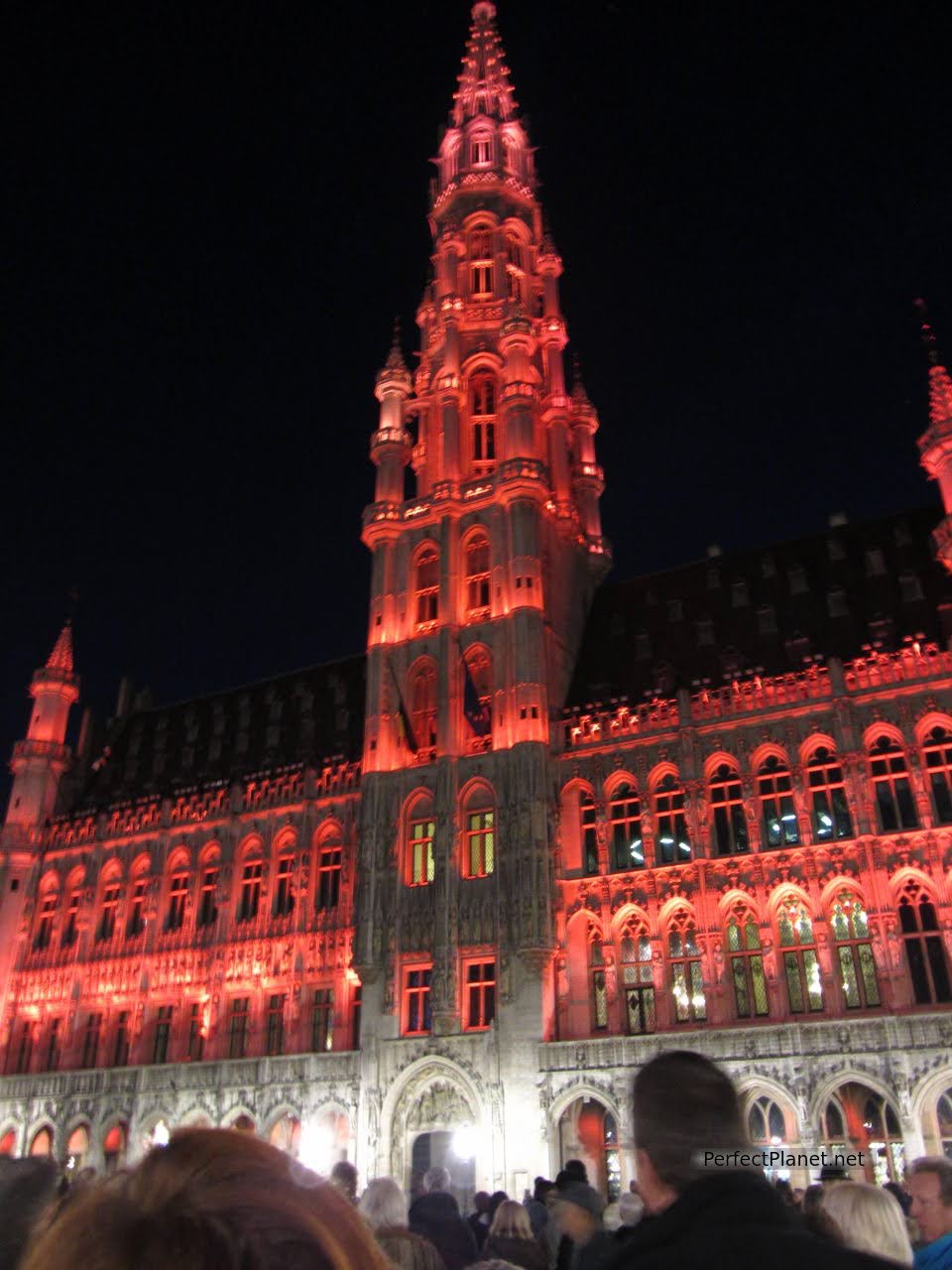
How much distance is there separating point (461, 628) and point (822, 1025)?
58.9 feet

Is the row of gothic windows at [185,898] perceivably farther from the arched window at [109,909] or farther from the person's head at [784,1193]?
the person's head at [784,1193]

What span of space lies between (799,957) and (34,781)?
113 feet

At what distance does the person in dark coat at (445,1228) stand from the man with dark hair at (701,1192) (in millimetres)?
5495

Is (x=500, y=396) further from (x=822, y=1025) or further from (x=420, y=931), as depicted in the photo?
(x=822, y=1025)

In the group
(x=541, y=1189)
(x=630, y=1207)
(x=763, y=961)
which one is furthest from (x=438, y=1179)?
(x=763, y=961)

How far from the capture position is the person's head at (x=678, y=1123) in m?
3.08

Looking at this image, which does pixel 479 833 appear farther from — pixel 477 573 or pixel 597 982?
pixel 477 573

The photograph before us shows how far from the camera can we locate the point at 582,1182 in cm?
1009

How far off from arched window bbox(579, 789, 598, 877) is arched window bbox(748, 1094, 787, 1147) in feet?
27.6

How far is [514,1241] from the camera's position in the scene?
8789 mm

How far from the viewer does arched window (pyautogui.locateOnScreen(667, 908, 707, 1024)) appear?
104 feet

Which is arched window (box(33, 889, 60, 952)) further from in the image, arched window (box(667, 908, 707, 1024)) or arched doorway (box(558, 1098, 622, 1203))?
arched window (box(667, 908, 707, 1024))

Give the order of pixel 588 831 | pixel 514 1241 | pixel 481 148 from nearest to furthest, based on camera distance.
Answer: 1. pixel 514 1241
2. pixel 588 831
3. pixel 481 148

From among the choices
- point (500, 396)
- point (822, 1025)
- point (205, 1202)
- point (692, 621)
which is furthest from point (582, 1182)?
point (500, 396)
